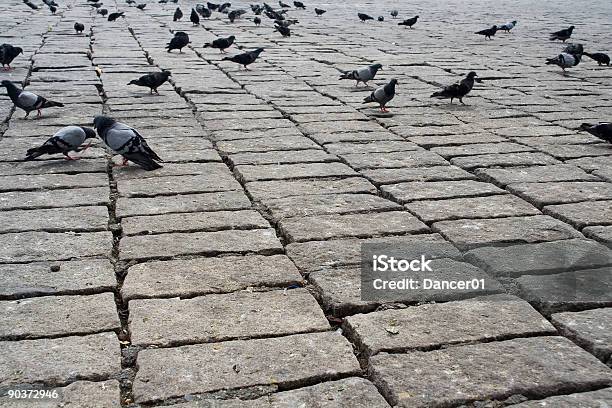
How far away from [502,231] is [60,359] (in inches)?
96.2

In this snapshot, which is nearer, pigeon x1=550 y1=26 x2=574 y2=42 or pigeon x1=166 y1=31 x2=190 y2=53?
pigeon x1=166 y1=31 x2=190 y2=53

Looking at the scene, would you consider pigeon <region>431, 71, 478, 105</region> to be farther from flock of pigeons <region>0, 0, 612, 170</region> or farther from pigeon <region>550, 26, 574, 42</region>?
pigeon <region>550, 26, 574, 42</region>

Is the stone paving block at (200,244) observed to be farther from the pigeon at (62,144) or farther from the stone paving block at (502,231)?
the pigeon at (62,144)

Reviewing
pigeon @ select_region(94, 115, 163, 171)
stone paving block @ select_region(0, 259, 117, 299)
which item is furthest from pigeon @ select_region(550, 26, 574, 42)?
stone paving block @ select_region(0, 259, 117, 299)

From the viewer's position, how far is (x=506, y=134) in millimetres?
6340

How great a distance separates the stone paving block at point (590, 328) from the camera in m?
2.79

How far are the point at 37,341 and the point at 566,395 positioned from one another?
2.00 meters

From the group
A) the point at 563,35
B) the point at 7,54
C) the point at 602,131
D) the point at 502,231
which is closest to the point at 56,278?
the point at 502,231

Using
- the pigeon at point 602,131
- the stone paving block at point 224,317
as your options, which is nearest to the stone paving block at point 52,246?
the stone paving block at point 224,317

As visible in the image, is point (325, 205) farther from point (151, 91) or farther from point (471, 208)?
point (151, 91)

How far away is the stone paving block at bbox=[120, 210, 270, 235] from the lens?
4.04m

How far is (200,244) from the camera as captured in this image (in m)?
3.82

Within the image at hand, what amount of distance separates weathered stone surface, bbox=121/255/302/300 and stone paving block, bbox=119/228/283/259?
0.34ft

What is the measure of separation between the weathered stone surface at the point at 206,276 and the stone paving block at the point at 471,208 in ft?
3.56
